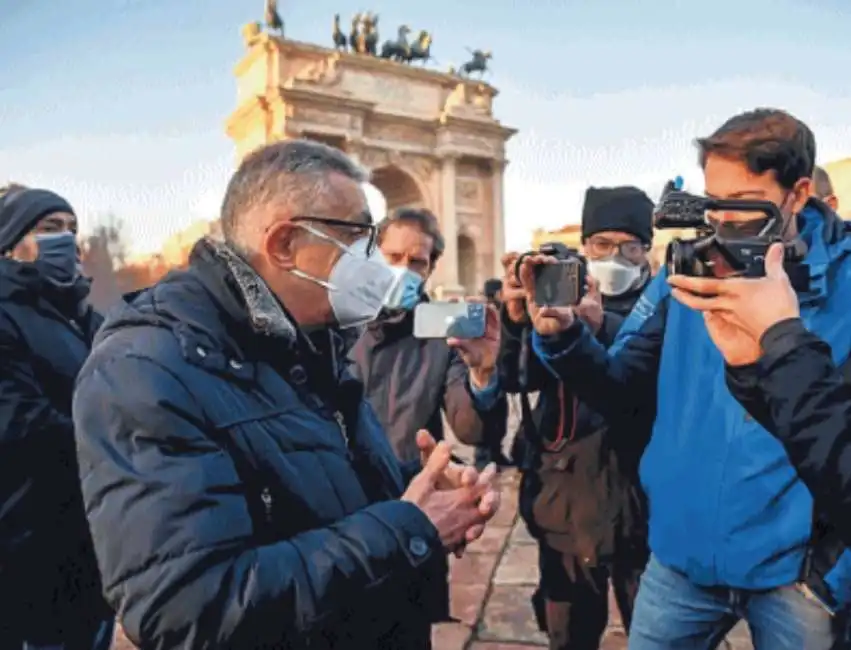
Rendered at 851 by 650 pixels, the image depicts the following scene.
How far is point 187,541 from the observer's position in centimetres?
103

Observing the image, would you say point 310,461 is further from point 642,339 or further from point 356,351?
point 356,351

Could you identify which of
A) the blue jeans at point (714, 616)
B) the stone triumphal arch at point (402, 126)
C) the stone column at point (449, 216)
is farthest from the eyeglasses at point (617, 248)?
the stone column at point (449, 216)

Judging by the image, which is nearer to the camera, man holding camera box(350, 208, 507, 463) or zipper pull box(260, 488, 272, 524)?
zipper pull box(260, 488, 272, 524)

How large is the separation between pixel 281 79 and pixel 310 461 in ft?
80.1

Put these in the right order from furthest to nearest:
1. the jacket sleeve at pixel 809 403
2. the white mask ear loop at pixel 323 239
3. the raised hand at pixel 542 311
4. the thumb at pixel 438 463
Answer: the raised hand at pixel 542 311
the white mask ear loop at pixel 323 239
the thumb at pixel 438 463
the jacket sleeve at pixel 809 403

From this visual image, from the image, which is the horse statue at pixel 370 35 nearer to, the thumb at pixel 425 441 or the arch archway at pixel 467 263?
the arch archway at pixel 467 263

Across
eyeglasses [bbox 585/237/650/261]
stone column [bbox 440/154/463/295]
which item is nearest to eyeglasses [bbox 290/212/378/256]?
eyeglasses [bbox 585/237/650/261]

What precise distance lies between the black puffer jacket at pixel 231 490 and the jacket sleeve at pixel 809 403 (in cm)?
60

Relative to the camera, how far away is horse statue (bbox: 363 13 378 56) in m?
27.4

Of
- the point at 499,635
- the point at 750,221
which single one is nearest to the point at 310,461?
the point at 750,221

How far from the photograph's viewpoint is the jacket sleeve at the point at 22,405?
2225 millimetres

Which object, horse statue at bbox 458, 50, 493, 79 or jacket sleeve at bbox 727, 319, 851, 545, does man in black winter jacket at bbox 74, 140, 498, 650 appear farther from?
horse statue at bbox 458, 50, 493, 79

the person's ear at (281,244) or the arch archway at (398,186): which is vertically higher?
the arch archway at (398,186)

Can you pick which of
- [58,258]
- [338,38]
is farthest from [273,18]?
[58,258]
